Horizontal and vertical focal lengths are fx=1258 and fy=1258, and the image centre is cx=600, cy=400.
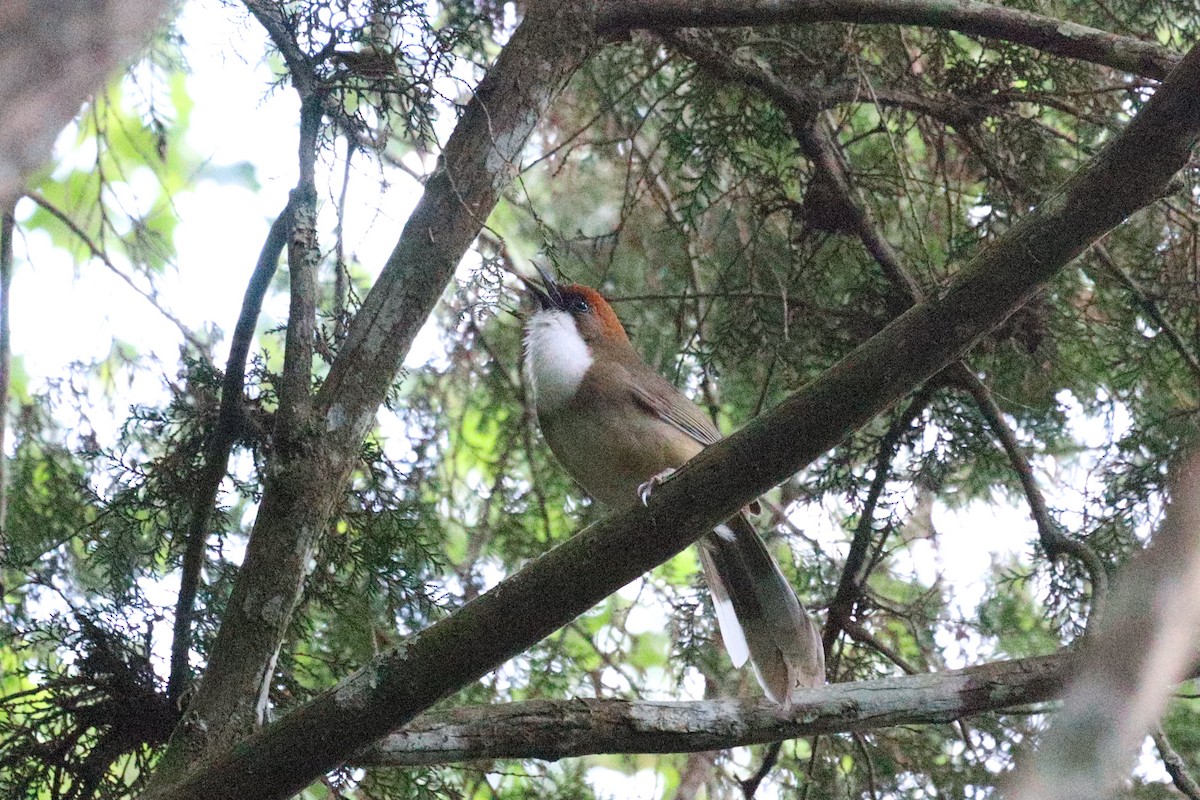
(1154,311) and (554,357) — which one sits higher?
(554,357)

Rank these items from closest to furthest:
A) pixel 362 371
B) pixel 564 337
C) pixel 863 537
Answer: pixel 362 371 < pixel 863 537 < pixel 564 337

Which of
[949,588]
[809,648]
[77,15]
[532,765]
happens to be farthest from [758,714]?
[77,15]

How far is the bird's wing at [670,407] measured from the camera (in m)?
4.39

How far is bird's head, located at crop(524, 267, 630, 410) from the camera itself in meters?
4.46

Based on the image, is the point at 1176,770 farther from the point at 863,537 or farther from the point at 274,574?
the point at 274,574

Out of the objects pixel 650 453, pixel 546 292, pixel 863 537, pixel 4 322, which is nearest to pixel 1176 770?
pixel 863 537

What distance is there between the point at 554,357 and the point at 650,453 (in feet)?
1.89

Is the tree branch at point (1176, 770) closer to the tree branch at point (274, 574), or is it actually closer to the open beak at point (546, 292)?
the tree branch at point (274, 574)

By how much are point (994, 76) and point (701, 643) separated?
2.35m

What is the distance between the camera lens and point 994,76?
457cm

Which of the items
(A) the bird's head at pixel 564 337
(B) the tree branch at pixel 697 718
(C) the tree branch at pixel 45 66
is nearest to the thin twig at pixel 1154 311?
(B) the tree branch at pixel 697 718

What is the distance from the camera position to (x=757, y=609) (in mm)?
4227

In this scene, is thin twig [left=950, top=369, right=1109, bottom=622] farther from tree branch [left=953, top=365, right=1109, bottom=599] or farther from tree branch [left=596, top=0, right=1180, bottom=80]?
tree branch [left=596, top=0, right=1180, bottom=80]

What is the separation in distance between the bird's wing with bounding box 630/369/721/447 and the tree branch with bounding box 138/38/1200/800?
147 cm
